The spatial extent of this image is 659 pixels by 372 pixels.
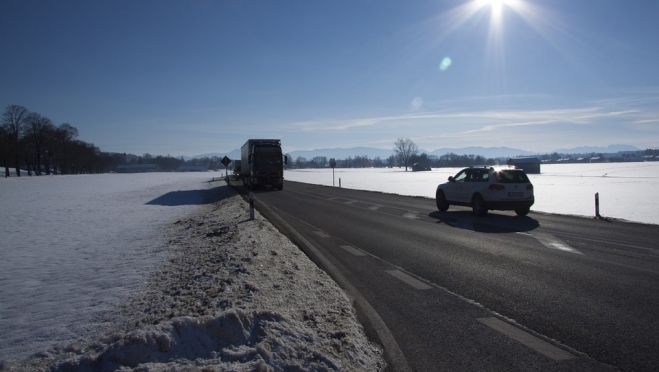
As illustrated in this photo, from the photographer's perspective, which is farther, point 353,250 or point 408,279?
point 353,250

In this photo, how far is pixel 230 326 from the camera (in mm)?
3975

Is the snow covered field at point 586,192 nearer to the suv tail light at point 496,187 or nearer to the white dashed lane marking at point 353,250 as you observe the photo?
the suv tail light at point 496,187

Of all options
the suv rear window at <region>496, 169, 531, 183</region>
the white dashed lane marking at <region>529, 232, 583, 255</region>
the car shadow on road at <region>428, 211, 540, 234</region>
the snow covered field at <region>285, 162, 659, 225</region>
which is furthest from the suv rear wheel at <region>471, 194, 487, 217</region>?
the snow covered field at <region>285, 162, 659, 225</region>

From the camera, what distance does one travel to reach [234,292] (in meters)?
5.46

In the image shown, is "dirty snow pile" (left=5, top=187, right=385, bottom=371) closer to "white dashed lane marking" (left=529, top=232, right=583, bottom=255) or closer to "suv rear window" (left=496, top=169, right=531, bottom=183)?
"white dashed lane marking" (left=529, top=232, right=583, bottom=255)

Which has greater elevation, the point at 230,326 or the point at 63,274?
the point at 230,326

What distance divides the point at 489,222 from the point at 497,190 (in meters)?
1.48

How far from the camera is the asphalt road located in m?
3.94

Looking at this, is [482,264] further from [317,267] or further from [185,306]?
[185,306]

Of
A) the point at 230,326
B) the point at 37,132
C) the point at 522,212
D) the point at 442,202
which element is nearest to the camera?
the point at 230,326

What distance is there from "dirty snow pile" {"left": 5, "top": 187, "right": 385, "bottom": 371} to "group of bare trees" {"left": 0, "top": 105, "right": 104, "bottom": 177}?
108713 millimetres

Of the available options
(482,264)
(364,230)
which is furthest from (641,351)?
(364,230)

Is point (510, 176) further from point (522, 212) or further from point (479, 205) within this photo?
point (522, 212)

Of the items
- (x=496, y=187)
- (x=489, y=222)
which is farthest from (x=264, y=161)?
(x=489, y=222)
